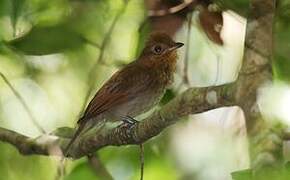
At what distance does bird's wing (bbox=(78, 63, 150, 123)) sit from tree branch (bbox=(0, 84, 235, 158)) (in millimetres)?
108

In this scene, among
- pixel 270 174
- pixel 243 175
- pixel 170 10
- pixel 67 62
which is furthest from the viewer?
pixel 67 62

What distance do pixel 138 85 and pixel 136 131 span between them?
0.56 meters

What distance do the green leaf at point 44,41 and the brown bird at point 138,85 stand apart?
13.9 inches

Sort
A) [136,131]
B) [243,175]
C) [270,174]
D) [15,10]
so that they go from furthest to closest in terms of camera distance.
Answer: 1. [15,10]
2. [136,131]
3. [243,175]
4. [270,174]

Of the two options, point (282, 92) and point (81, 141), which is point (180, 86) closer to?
point (81, 141)

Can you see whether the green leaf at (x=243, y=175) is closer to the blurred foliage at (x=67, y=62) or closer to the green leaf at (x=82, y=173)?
the blurred foliage at (x=67, y=62)

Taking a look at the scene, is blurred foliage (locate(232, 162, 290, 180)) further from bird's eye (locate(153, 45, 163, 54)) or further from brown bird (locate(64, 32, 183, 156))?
bird's eye (locate(153, 45, 163, 54))

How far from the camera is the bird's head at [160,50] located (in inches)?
91.4

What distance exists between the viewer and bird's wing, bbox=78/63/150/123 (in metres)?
2.36

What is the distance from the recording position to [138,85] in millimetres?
2508

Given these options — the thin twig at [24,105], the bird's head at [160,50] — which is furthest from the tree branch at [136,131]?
the bird's head at [160,50]

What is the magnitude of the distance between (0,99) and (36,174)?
337 mm

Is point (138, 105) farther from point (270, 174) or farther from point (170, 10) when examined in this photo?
point (270, 174)

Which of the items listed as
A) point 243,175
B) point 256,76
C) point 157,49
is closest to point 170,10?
point 157,49
